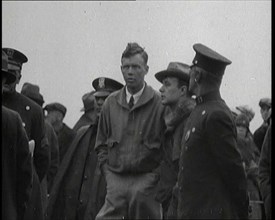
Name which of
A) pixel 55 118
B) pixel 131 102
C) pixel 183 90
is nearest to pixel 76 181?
pixel 131 102

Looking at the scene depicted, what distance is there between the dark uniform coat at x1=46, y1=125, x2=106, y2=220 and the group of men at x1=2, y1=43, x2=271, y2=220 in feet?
0.04

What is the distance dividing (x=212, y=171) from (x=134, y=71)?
9.78 feet

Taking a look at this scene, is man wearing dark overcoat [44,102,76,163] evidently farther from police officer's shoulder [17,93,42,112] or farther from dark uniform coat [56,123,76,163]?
police officer's shoulder [17,93,42,112]

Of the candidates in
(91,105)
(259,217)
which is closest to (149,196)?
(259,217)

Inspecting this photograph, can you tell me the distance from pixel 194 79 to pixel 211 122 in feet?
2.02

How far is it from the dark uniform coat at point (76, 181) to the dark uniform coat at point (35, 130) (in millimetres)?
777

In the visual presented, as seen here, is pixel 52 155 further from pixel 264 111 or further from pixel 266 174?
pixel 266 174

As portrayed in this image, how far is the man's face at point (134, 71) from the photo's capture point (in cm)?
1159

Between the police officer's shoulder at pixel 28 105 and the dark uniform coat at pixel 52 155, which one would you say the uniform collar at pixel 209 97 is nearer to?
the police officer's shoulder at pixel 28 105

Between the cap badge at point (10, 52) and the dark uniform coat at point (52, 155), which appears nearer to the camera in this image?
the cap badge at point (10, 52)

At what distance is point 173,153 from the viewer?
10703 millimetres

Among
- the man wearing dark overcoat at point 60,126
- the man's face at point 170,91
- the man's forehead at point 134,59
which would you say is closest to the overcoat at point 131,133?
the man's forehead at point 134,59

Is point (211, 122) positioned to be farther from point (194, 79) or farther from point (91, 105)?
point (91, 105)

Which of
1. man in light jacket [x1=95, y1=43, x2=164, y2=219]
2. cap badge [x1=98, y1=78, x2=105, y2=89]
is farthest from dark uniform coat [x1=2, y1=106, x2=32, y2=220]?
cap badge [x1=98, y1=78, x2=105, y2=89]
